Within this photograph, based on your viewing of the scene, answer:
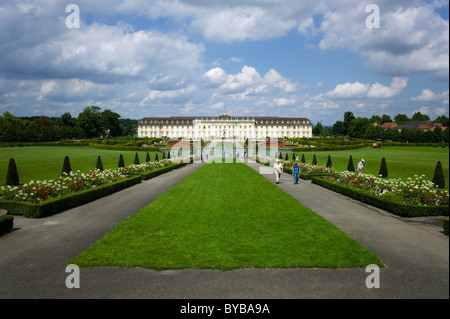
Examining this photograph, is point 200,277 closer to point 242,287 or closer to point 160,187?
point 242,287

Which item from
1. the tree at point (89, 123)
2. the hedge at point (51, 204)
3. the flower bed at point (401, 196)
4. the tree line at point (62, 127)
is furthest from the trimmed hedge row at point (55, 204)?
the tree at point (89, 123)

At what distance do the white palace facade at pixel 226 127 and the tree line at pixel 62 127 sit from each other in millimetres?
21023

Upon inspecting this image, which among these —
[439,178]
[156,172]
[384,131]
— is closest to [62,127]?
[156,172]

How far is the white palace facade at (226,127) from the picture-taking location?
113 metres

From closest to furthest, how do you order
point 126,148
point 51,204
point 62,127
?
A: point 51,204 < point 126,148 < point 62,127

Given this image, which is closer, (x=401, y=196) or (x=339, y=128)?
(x=401, y=196)

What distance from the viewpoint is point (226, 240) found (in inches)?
269

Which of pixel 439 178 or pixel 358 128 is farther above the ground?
pixel 358 128

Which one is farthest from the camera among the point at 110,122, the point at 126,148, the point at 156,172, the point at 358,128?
the point at 110,122

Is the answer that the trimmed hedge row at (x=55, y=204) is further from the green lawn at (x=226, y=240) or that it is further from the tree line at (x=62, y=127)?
the tree line at (x=62, y=127)

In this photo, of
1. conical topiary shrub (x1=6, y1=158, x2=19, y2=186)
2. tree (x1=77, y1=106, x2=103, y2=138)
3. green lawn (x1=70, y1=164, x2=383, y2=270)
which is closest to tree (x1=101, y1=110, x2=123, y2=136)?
tree (x1=77, y1=106, x2=103, y2=138)

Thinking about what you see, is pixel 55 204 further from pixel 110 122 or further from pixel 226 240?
pixel 110 122

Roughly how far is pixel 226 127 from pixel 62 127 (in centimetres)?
5764

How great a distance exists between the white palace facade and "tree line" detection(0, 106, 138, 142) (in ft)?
69.0
